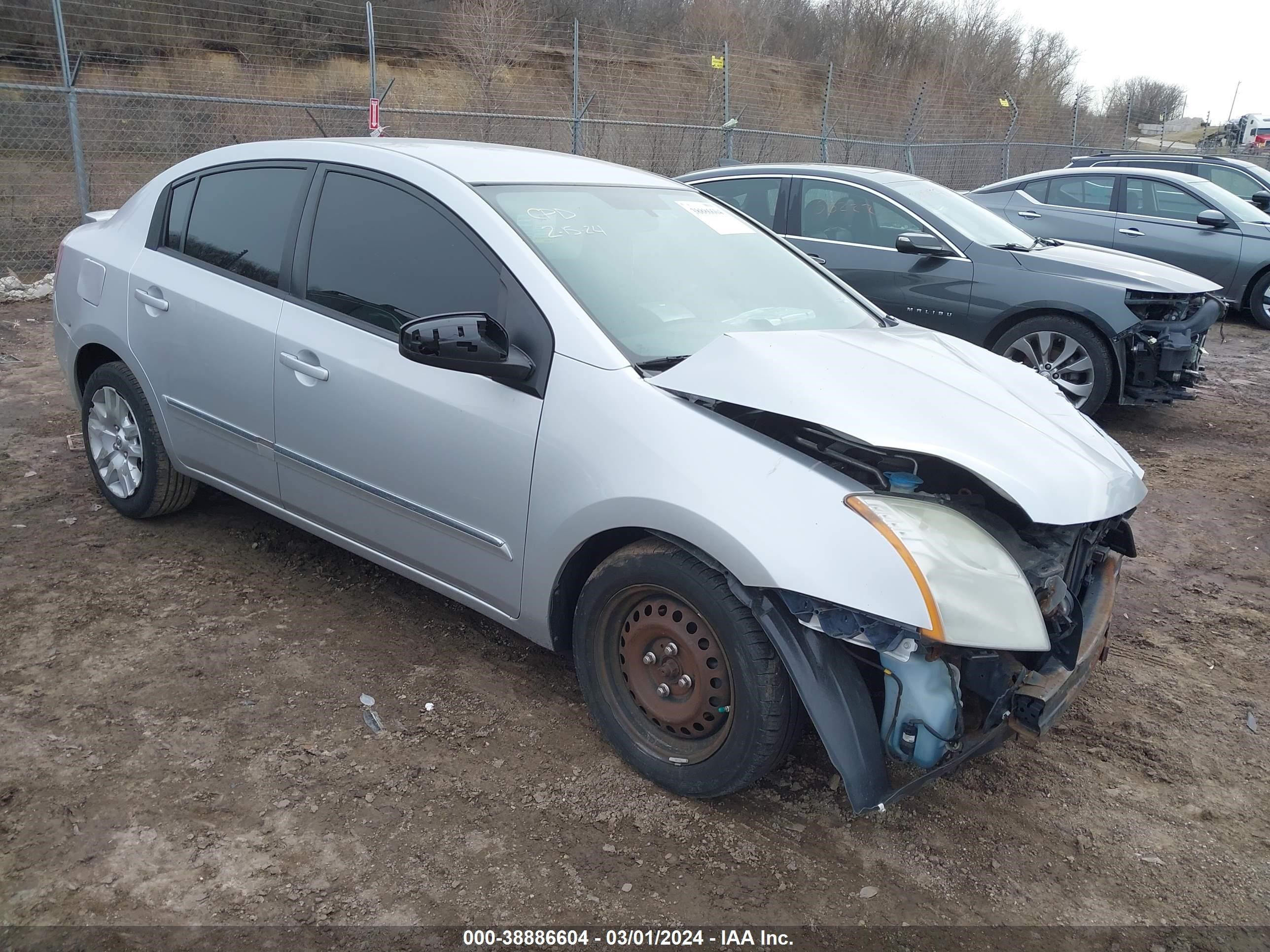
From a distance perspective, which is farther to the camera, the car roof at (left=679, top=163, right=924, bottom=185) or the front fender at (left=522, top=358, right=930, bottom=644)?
the car roof at (left=679, top=163, right=924, bottom=185)

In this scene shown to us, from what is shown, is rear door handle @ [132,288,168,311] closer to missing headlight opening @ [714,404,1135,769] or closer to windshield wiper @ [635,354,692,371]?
windshield wiper @ [635,354,692,371]

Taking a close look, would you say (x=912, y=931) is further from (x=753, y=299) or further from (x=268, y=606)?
(x=268, y=606)

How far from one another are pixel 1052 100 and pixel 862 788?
3424 centimetres

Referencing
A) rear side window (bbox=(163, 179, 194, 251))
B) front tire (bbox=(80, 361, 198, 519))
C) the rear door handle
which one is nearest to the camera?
the rear door handle

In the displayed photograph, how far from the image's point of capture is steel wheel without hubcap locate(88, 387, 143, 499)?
168 inches

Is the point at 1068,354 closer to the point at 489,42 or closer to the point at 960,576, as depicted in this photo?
the point at 960,576

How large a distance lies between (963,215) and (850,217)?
2.79 ft

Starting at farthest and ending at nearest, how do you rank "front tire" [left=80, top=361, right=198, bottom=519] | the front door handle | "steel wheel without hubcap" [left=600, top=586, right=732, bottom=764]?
"front tire" [left=80, top=361, right=198, bottom=519] → the front door handle → "steel wheel without hubcap" [left=600, top=586, right=732, bottom=764]

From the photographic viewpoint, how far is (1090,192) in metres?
10.3

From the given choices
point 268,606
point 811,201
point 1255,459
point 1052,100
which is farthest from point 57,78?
point 1052,100

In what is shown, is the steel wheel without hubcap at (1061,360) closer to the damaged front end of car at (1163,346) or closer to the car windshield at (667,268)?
the damaged front end of car at (1163,346)

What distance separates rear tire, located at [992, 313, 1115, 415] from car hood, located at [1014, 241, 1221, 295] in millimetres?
324

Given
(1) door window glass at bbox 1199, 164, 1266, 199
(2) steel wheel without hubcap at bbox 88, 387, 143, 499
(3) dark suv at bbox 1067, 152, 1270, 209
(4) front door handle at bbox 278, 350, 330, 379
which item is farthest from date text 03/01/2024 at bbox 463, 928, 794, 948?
(1) door window glass at bbox 1199, 164, 1266, 199

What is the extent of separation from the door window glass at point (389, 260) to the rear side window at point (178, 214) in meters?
0.88
